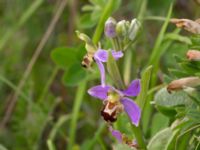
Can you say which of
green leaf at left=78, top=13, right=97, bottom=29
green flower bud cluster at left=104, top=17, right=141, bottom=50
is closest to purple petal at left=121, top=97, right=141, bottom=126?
green flower bud cluster at left=104, top=17, right=141, bottom=50

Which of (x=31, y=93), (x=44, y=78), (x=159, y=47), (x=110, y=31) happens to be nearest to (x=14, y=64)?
(x=44, y=78)

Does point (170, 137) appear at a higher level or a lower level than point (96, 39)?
lower

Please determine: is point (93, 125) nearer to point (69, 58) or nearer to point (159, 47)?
point (69, 58)

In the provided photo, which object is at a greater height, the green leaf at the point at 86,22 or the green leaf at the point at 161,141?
the green leaf at the point at 86,22

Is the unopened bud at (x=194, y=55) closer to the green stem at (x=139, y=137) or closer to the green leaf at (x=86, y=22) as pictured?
the green stem at (x=139, y=137)

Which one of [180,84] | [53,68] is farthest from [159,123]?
[53,68]

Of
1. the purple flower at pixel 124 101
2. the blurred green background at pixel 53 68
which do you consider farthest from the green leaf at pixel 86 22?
the purple flower at pixel 124 101
